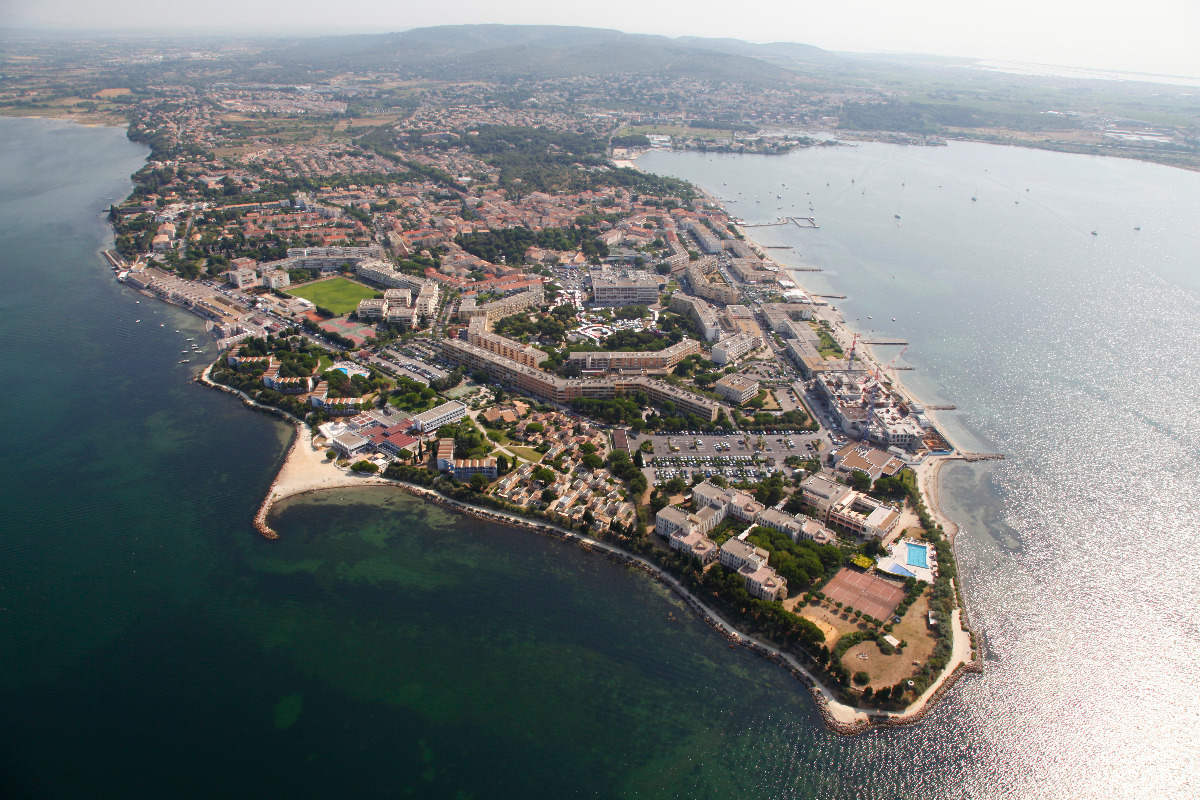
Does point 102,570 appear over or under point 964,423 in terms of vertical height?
under

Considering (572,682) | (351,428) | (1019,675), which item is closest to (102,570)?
(351,428)

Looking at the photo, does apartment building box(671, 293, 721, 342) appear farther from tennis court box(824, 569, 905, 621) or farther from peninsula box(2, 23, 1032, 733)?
tennis court box(824, 569, 905, 621)

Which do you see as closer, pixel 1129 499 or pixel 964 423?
pixel 1129 499

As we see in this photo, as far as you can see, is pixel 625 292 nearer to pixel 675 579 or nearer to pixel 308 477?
pixel 308 477

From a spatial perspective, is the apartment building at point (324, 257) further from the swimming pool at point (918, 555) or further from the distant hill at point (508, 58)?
the distant hill at point (508, 58)

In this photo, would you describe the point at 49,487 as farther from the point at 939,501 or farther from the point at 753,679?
the point at 939,501
